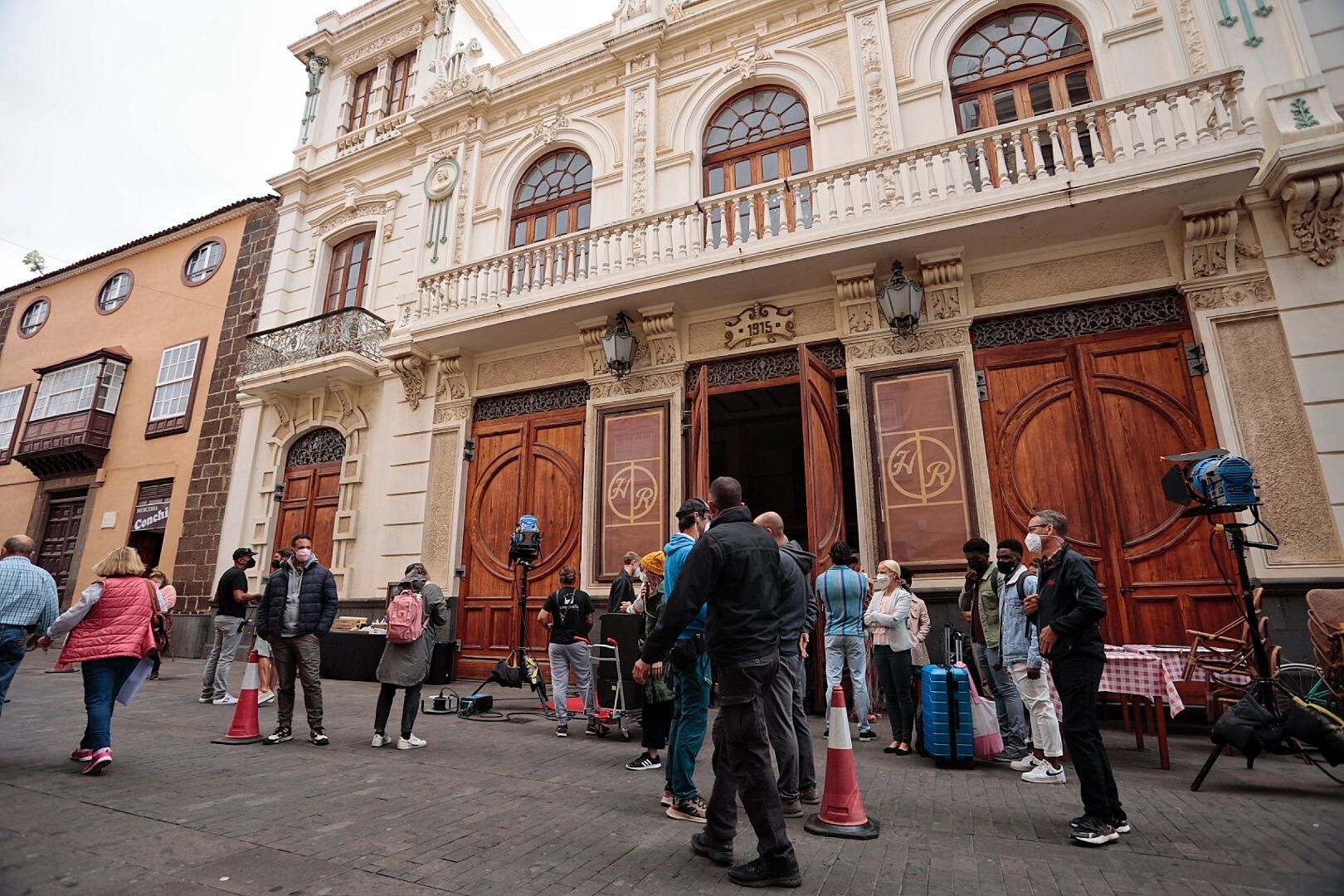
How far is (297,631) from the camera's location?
5.73m

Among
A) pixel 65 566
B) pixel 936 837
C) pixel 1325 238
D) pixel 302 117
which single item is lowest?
pixel 936 837

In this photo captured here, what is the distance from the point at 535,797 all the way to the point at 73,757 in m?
3.42

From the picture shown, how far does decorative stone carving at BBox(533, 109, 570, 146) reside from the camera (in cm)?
1197

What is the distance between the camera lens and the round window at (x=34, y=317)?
18.4 m

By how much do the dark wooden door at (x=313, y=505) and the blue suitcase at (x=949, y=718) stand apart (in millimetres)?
10257

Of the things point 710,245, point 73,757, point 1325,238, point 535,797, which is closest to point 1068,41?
point 1325,238

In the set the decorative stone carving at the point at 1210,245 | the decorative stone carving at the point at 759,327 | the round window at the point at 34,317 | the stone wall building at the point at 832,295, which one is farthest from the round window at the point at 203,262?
the decorative stone carving at the point at 1210,245

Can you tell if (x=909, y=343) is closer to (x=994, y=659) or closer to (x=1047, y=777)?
(x=994, y=659)

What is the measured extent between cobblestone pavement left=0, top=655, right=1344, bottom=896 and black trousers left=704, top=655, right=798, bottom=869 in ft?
0.68

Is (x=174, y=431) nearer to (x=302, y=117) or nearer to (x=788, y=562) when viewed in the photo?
(x=302, y=117)

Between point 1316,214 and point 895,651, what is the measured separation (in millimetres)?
6561

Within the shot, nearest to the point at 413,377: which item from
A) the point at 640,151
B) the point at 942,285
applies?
the point at 640,151

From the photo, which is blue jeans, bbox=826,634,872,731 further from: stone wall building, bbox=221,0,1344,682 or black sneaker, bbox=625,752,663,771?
black sneaker, bbox=625,752,663,771

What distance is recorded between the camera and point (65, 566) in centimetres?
1505
